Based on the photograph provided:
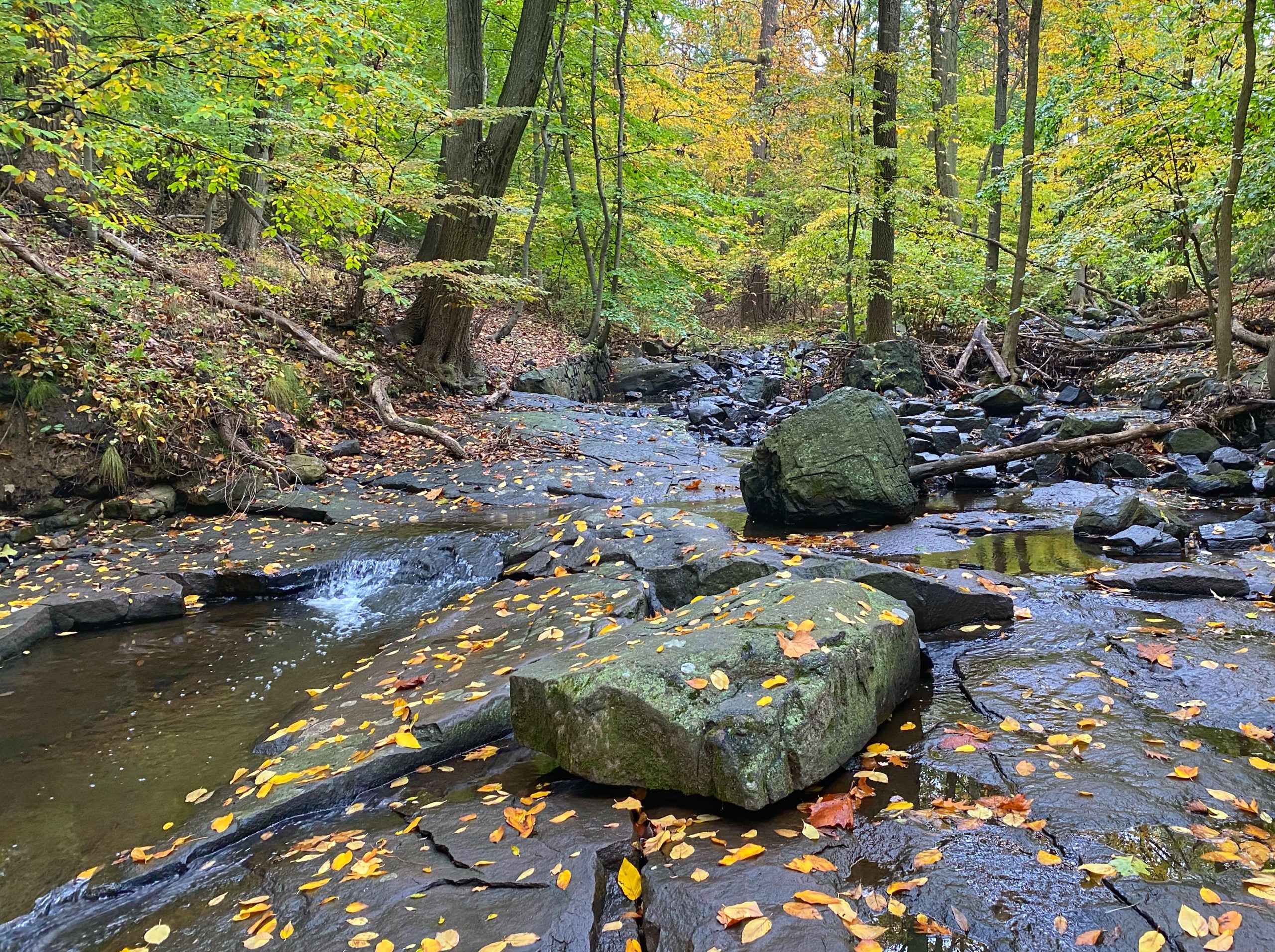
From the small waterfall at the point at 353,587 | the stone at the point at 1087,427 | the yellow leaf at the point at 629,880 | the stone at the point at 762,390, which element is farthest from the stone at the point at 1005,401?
the yellow leaf at the point at 629,880

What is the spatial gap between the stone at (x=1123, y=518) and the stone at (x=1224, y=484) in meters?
1.07

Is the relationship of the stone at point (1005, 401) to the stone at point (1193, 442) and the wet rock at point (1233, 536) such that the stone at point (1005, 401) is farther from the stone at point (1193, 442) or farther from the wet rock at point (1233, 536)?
the wet rock at point (1233, 536)

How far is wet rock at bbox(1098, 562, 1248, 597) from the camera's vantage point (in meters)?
4.26

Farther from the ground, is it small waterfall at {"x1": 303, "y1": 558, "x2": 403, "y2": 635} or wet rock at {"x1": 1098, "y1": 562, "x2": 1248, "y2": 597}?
wet rock at {"x1": 1098, "y1": 562, "x2": 1248, "y2": 597}

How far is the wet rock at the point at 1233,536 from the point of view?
5234 mm

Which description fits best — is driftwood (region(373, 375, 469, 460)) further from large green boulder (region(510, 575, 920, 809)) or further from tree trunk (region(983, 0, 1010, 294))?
tree trunk (region(983, 0, 1010, 294))

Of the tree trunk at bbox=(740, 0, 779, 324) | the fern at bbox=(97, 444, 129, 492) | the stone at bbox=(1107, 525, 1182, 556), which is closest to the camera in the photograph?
the stone at bbox=(1107, 525, 1182, 556)

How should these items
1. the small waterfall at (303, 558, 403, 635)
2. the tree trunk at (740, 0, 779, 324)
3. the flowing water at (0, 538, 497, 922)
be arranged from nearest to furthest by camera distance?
the flowing water at (0, 538, 497, 922)
the small waterfall at (303, 558, 403, 635)
the tree trunk at (740, 0, 779, 324)

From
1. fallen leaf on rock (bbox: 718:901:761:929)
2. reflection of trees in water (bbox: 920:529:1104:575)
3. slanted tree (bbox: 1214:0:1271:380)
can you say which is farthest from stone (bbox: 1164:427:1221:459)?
fallen leaf on rock (bbox: 718:901:761:929)

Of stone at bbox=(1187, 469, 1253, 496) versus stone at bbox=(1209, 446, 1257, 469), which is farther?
stone at bbox=(1209, 446, 1257, 469)

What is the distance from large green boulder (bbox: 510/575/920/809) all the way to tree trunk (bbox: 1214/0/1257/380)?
7268 millimetres

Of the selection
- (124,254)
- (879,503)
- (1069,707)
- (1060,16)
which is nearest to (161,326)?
(124,254)

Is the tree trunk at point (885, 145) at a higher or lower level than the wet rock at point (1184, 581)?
higher

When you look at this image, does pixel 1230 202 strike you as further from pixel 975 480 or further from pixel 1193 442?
pixel 975 480
